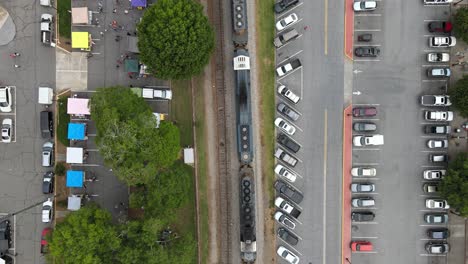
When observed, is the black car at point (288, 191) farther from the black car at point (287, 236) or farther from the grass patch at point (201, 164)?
the grass patch at point (201, 164)

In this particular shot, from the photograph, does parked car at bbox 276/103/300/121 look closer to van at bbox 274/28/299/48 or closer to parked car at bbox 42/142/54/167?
van at bbox 274/28/299/48

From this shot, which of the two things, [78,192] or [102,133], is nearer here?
[102,133]

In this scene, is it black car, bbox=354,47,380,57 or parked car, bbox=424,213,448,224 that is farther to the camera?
parked car, bbox=424,213,448,224

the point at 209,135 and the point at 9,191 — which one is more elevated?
the point at 209,135

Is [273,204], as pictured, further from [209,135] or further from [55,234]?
[55,234]

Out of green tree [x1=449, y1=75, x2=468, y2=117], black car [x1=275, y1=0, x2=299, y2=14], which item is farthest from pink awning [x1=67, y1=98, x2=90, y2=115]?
green tree [x1=449, y1=75, x2=468, y2=117]

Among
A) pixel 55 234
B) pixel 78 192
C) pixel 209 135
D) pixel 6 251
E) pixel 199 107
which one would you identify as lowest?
pixel 6 251

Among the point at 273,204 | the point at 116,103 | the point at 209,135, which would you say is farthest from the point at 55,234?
the point at 273,204

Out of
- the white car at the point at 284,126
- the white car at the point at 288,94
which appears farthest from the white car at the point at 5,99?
the white car at the point at 288,94
